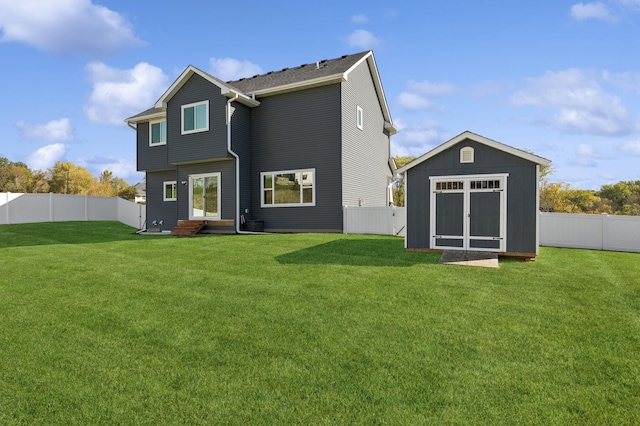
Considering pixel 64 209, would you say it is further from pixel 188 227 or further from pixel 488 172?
pixel 488 172

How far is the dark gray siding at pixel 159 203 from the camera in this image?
20.4 metres

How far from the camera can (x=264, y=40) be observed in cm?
1450

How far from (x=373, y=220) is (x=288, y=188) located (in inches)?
166

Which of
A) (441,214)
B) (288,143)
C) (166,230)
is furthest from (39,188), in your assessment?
(441,214)

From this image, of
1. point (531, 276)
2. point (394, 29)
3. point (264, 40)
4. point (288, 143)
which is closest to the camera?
point (531, 276)

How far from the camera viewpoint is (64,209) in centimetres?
2598

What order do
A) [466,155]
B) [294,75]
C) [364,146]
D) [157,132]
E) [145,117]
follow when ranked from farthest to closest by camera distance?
[157,132]
[145,117]
[364,146]
[294,75]
[466,155]

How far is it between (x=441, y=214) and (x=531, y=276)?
11.2ft

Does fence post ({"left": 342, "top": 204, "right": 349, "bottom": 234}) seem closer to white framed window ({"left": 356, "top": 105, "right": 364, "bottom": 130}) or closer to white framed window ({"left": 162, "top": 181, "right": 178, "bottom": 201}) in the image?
white framed window ({"left": 356, "top": 105, "right": 364, "bottom": 130})

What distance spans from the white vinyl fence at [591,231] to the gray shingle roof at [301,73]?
415 inches

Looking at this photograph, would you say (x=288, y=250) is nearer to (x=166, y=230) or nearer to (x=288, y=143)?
(x=288, y=143)

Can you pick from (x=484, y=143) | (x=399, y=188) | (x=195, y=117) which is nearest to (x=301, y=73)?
(x=195, y=117)

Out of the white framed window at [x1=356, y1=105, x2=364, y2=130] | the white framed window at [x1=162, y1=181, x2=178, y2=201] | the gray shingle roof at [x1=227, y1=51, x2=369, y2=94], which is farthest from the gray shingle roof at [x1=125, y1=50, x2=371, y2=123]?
the white framed window at [x1=162, y1=181, x2=178, y2=201]

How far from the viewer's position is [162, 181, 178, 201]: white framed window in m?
20.5
